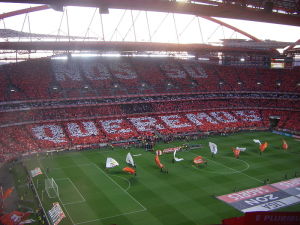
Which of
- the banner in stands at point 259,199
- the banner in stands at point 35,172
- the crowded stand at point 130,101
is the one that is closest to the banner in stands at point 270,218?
the banner in stands at point 259,199

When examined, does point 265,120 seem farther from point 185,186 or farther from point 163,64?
point 185,186

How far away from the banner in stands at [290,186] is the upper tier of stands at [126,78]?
128 ft

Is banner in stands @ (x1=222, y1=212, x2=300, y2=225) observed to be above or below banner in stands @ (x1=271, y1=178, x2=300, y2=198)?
above

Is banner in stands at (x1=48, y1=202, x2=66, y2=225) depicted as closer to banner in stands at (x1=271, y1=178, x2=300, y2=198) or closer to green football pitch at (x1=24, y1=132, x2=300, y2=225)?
green football pitch at (x1=24, y1=132, x2=300, y2=225)

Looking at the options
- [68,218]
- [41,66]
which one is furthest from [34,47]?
[68,218]

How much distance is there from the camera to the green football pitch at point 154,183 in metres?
26.9

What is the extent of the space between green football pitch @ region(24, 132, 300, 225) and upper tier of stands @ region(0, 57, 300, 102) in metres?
18.2

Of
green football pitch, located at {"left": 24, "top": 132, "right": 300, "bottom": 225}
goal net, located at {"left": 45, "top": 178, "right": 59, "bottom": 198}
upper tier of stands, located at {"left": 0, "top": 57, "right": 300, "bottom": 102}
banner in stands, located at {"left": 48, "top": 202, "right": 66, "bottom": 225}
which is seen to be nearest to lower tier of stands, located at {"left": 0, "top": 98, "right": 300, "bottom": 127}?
upper tier of stands, located at {"left": 0, "top": 57, "right": 300, "bottom": 102}

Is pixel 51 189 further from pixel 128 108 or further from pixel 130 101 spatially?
pixel 130 101

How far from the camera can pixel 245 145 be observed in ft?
170

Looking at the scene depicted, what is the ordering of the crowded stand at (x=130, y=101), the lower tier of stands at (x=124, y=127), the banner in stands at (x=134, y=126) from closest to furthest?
the lower tier of stands at (x=124, y=127) → the banner in stands at (x=134, y=126) → the crowded stand at (x=130, y=101)

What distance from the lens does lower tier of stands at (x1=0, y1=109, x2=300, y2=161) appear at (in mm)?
48250

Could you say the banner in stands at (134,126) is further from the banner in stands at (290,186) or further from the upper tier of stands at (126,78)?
the banner in stands at (290,186)

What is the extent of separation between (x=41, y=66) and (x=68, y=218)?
47.9m
